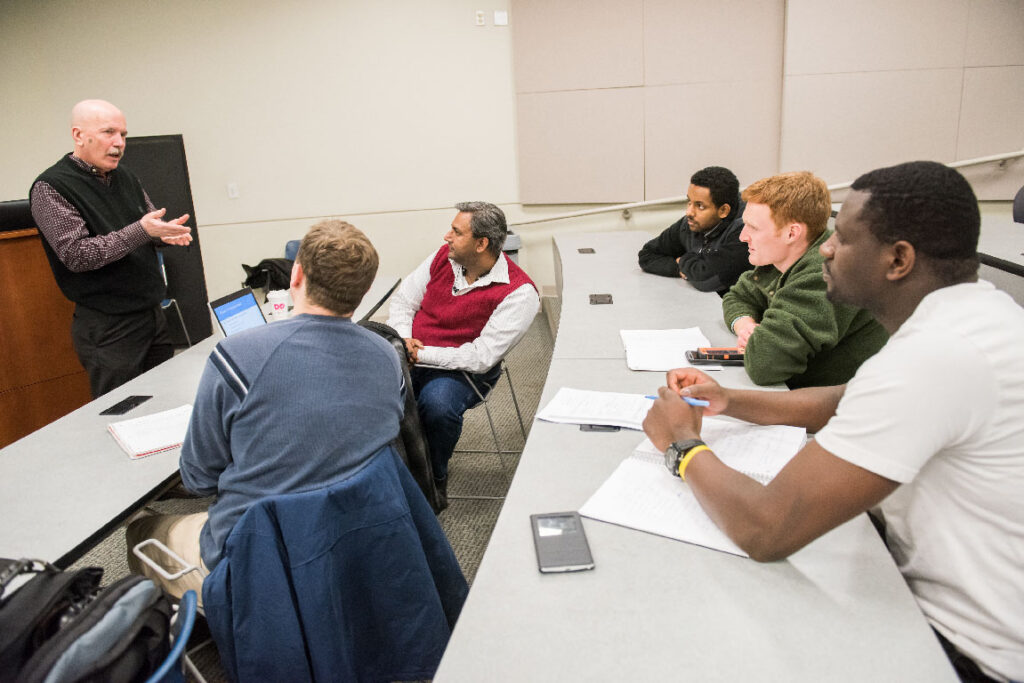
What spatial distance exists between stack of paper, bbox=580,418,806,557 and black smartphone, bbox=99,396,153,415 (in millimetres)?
1456

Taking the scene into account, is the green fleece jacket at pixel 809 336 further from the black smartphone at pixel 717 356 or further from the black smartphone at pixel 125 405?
the black smartphone at pixel 125 405

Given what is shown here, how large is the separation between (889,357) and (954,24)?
4382 mm

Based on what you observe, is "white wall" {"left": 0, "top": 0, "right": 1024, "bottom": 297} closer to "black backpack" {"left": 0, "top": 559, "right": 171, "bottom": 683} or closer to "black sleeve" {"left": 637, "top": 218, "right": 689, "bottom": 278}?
"black sleeve" {"left": 637, "top": 218, "right": 689, "bottom": 278}

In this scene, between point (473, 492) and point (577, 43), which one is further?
point (577, 43)

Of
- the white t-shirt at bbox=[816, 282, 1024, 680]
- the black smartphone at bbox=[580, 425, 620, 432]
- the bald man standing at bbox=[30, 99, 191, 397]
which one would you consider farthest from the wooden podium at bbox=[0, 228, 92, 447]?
the white t-shirt at bbox=[816, 282, 1024, 680]

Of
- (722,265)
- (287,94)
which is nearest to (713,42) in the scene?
(722,265)

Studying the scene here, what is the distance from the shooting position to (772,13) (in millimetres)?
4246

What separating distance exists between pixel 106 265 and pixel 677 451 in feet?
7.51

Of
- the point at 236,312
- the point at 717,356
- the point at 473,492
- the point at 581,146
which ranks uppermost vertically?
the point at 581,146

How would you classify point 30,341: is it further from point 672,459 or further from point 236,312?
point 672,459

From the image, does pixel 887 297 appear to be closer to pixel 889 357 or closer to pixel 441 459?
pixel 889 357

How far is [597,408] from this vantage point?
160cm

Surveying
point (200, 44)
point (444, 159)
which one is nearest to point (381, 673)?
point (444, 159)

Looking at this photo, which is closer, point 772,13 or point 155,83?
point 772,13
